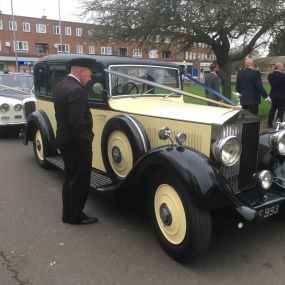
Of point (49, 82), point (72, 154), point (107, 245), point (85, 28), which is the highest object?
point (85, 28)

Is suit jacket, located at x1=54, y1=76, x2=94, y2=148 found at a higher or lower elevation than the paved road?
higher

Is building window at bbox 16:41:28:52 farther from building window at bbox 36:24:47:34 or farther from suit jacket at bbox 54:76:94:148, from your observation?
suit jacket at bbox 54:76:94:148

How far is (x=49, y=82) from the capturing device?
5.77 meters

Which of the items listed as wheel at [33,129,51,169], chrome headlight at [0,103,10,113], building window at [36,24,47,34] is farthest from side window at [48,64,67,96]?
building window at [36,24,47,34]

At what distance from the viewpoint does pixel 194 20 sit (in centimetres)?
1069

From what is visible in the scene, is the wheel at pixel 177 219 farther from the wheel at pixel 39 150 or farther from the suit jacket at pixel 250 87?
the suit jacket at pixel 250 87

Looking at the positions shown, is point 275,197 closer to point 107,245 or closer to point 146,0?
point 107,245

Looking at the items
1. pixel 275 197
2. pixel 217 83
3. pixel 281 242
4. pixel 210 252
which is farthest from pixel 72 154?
pixel 217 83

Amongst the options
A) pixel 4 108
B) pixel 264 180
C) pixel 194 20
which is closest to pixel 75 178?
pixel 264 180

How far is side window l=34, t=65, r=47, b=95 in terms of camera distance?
593cm

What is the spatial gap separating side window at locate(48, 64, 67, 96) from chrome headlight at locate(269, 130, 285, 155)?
3070mm

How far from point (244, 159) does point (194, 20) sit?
8047 mm

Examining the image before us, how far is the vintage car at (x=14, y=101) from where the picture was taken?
8961 mm

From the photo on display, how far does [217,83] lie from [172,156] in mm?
6301
